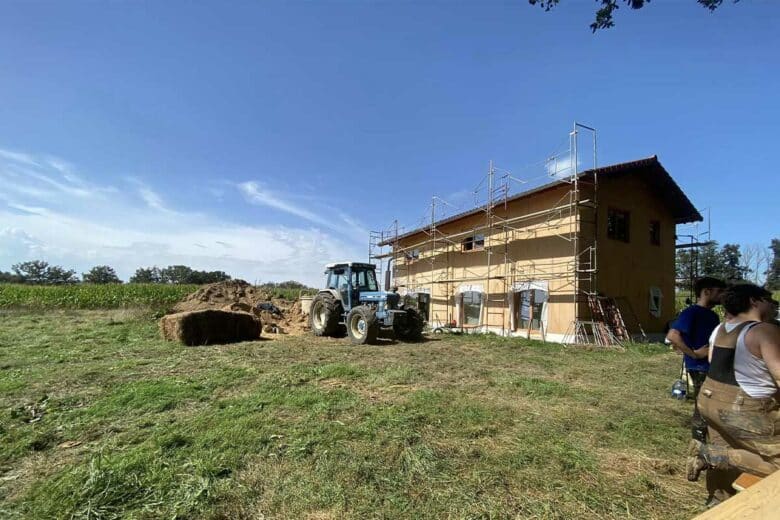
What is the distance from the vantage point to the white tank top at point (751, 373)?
2.51 metres

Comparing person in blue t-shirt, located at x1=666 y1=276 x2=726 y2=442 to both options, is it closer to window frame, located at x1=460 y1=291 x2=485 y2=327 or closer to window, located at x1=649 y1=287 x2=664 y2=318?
window frame, located at x1=460 y1=291 x2=485 y2=327

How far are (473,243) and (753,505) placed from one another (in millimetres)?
16596

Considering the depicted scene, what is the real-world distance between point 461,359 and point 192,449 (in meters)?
6.66

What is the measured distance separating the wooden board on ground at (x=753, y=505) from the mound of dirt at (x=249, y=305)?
1532 centimetres

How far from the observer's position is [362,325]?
12.1 metres

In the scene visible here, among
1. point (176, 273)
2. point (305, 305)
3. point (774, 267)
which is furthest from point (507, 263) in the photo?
point (176, 273)

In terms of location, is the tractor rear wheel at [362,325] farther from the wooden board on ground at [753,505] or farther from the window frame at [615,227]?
the wooden board on ground at [753,505]

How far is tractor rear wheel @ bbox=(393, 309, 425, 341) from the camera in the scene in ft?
40.9

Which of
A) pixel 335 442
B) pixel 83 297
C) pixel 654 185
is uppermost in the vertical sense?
pixel 654 185

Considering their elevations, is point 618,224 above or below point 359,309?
above

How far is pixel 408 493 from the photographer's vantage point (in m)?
3.09

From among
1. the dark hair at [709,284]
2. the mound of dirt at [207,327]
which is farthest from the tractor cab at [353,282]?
the dark hair at [709,284]

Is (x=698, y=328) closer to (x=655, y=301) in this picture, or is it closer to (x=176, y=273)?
(x=655, y=301)

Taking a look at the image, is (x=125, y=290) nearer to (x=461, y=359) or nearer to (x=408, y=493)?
(x=461, y=359)
